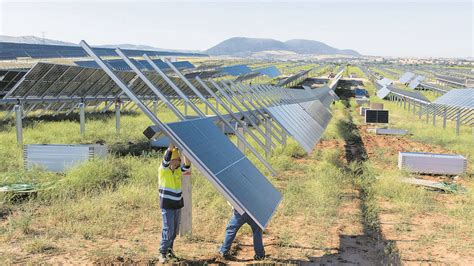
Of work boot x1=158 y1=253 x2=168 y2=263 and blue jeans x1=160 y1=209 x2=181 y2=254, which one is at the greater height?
blue jeans x1=160 y1=209 x2=181 y2=254

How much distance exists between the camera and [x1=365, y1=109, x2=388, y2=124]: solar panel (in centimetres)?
2955

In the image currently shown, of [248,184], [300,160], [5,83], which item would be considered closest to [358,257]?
[248,184]

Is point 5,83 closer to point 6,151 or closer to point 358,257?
point 6,151

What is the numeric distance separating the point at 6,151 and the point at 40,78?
18.2 feet

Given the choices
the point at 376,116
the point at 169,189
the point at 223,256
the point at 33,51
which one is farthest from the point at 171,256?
the point at 33,51

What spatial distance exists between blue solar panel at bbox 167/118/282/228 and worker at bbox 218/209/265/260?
312mm

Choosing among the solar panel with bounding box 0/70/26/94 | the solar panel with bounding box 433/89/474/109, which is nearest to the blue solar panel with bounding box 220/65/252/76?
the solar panel with bounding box 433/89/474/109

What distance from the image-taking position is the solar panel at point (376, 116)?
96.9 feet

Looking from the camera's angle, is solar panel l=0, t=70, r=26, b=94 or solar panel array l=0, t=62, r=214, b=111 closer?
solar panel array l=0, t=62, r=214, b=111

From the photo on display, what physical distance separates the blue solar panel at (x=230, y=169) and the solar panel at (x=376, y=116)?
71.3ft

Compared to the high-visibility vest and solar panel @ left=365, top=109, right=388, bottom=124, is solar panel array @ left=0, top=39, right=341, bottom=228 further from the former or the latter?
solar panel @ left=365, top=109, right=388, bottom=124

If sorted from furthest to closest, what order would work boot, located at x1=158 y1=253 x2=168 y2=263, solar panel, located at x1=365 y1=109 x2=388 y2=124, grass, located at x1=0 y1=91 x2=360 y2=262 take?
solar panel, located at x1=365 y1=109 x2=388 y2=124, grass, located at x1=0 y1=91 x2=360 y2=262, work boot, located at x1=158 y1=253 x2=168 y2=263

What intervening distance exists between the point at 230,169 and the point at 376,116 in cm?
2309

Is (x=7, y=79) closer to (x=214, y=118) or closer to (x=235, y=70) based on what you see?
(x=214, y=118)
